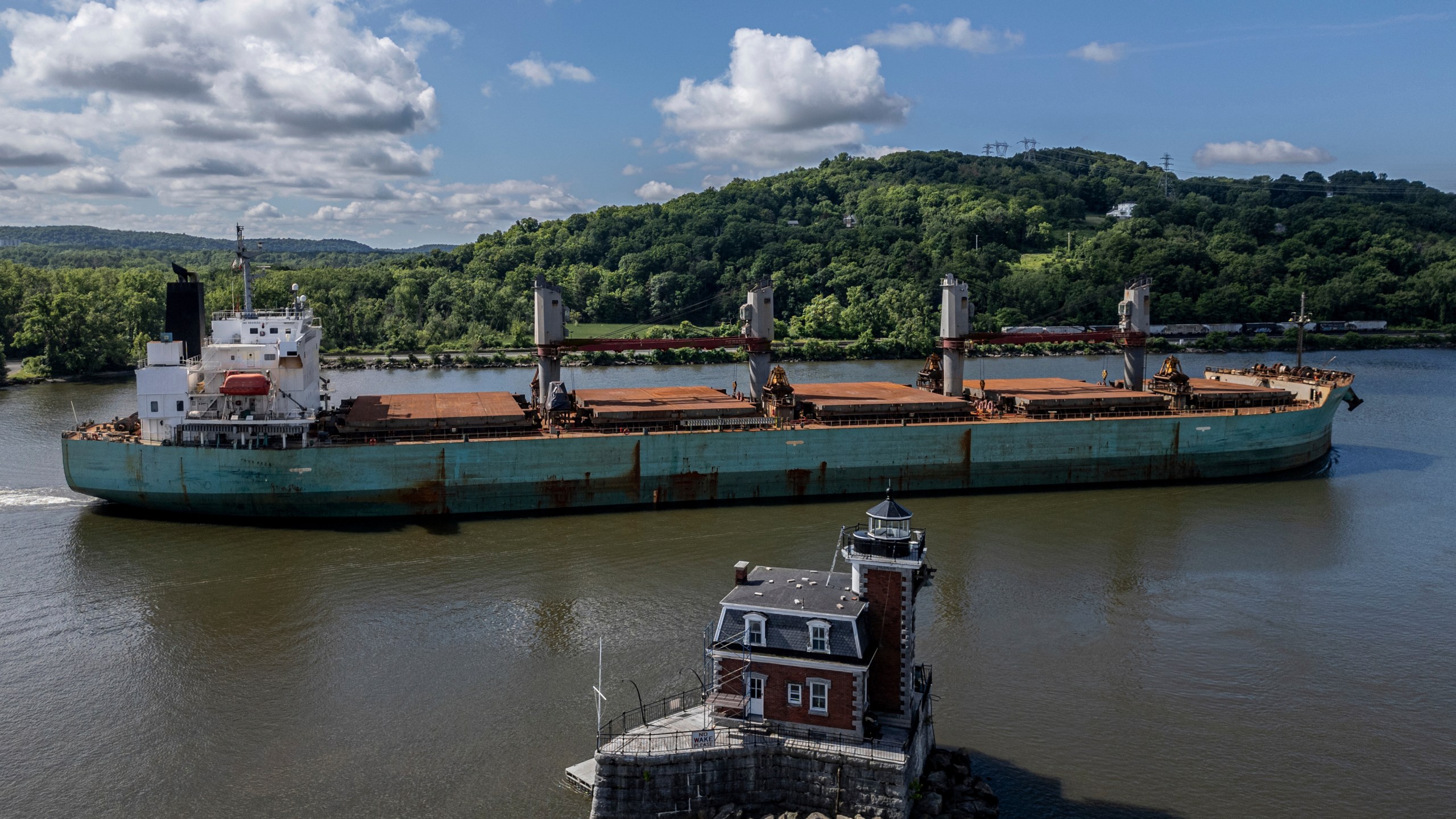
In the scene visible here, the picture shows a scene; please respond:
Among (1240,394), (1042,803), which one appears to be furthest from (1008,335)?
(1042,803)

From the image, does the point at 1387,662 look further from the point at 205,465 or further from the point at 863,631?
the point at 205,465

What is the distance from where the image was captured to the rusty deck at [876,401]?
41.7m

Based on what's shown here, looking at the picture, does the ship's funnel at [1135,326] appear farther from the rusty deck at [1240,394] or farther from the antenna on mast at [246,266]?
the antenna on mast at [246,266]

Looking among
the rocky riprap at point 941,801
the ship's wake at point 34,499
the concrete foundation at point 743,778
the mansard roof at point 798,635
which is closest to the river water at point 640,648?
the ship's wake at point 34,499

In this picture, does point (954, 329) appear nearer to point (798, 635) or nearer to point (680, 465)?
point (680, 465)

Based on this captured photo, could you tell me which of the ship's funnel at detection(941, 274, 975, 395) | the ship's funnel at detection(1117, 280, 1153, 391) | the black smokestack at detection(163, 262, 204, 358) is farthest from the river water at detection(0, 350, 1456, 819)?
the ship's funnel at detection(1117, 280, 1153, 391)

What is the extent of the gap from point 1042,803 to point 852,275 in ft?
366

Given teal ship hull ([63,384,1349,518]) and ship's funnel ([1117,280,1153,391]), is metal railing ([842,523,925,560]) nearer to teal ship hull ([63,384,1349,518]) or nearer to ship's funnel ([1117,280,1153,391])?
teal ship hull ([63,384,1349,518])

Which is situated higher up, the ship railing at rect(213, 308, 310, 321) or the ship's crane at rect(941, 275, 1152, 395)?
the ship railing at rect(213, 308, 310, 321)

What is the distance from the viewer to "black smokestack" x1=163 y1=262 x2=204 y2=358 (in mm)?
37031

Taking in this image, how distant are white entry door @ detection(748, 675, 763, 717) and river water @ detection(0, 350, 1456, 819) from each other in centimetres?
382

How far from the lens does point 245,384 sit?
1353 inches

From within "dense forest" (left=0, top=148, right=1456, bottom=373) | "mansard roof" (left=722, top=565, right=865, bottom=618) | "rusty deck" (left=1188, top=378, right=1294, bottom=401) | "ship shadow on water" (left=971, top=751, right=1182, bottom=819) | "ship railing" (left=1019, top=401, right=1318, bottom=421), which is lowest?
"ship shadow on water" (left=971, top=751, right=1182, bottom=819)

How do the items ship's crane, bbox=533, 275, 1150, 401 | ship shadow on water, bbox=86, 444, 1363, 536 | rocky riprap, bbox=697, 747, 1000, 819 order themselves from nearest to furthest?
rocky riprap, bbox=697, 747, 1000, 819 → ship shadow on water, bbox=86, 444, 1363, 536 → ship's crane, bbox=533, 275, 1150, 401
